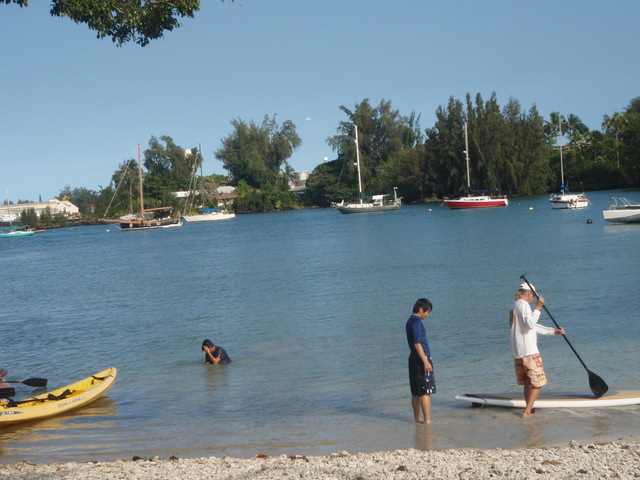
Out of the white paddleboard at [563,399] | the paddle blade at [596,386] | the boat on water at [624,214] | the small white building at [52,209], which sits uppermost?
the small white building at [52,209]

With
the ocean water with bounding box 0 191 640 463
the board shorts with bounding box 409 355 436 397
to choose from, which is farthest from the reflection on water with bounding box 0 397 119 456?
the board shorts with bounding box 409 355 436 397

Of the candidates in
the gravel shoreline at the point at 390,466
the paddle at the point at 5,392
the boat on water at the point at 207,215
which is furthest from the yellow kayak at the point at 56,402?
the boat on water at the point at 207,215

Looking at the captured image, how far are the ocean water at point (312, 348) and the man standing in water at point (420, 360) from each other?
36 cm

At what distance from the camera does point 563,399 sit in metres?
9.95

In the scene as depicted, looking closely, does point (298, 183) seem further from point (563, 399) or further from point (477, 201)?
point (563, 399)

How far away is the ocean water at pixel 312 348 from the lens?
9.79m

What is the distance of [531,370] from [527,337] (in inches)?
17.8

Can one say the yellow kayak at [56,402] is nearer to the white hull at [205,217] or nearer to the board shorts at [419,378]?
the board shorts at [419,378]

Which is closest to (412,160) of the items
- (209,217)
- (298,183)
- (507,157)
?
(507,157)

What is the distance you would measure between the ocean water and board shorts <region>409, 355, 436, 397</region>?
0.57 metres

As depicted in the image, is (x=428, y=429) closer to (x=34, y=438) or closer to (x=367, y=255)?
(x=34, y=438)

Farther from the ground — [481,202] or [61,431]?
[481,202]

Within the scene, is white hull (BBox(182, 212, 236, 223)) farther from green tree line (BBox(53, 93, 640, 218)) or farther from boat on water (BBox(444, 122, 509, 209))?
boat on water (BBox(444, 122, 509, 209))

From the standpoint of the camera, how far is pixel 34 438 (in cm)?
1062
